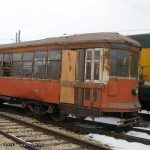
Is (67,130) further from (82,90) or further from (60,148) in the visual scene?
(60,148)

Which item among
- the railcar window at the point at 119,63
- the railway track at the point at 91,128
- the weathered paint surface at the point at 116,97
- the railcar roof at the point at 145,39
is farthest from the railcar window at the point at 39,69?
the railcar roof at the point at 145,39

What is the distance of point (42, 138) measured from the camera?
433 inches

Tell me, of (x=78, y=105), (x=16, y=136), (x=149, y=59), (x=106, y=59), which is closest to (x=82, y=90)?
(x=78, y=105)

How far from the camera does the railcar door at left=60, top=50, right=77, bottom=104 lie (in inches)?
504

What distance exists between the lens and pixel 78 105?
12555 mm

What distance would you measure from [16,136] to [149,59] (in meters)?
6.47

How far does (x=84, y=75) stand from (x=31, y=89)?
329 cm

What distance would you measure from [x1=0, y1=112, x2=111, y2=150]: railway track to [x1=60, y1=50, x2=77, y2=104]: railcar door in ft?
3.56

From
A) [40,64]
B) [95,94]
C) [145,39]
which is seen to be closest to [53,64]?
[40,64]

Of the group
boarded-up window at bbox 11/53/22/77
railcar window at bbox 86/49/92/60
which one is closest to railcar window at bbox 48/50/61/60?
railcar window at bbox 86/49/92/60

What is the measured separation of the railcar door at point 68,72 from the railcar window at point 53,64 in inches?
13.1

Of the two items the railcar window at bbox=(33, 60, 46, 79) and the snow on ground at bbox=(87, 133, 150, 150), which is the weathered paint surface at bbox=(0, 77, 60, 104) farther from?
the snow on ground at bbox=(87, 133, 150, 150)

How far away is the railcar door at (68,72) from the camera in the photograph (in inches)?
504

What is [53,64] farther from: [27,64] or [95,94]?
[95,94]
